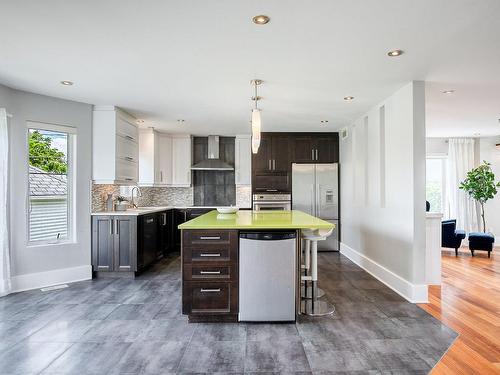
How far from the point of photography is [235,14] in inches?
85.2

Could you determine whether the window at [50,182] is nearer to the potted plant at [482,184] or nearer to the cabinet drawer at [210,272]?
the cabinet drawer at [210,272]

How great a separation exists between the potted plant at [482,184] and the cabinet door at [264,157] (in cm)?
423

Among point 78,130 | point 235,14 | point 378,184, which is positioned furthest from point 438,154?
point 78,130

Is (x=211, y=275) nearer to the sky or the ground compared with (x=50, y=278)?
nearer to the sky

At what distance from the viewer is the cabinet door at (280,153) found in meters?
6.58

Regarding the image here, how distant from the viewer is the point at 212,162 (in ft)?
22.1

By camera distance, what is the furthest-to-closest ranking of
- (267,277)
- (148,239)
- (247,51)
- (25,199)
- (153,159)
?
(153,159)
(148,239)
(25,199)
(267,277)
(247,51)

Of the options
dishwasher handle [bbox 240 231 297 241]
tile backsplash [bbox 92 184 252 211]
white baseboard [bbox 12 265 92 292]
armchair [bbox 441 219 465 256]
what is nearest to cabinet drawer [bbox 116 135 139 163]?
tile backsplash [bbox 92 184 252 211]

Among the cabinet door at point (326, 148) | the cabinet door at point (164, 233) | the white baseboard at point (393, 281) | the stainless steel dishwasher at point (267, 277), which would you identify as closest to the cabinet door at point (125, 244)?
the cabinet door at point (164, 233)

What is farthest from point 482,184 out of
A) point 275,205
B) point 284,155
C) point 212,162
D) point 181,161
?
point 181,161

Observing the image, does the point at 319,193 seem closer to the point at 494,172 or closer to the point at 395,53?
the point at 395,53

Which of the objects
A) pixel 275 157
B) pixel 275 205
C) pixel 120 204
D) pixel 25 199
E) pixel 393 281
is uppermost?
pixel 275 157

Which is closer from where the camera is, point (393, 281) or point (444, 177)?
point (393, 281)

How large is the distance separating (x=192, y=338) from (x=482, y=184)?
6728mm
